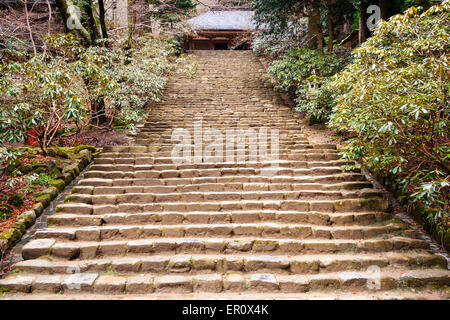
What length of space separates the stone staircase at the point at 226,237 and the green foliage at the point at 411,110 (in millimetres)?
921

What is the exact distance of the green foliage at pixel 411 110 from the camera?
12.1 feet

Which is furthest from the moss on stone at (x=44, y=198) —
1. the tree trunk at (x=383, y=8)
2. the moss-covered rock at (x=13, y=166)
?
the tree trunk at (x=383, y=8)

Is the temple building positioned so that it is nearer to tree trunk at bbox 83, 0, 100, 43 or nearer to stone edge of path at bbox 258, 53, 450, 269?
tree trunk at bbox 83, 0, 100, 43

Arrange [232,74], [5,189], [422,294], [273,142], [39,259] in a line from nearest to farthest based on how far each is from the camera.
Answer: [422,294] < [39,259] < [5,189] < [273,142] < [232,74]

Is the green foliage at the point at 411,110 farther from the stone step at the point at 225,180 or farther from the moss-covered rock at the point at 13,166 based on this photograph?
the moss-covered rock at the point at 13,166

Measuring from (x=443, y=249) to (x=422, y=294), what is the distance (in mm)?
1093

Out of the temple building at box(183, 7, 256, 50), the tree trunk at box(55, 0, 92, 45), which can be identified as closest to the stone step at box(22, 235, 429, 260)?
the tree trunk at box(55, 0, 92, 45)

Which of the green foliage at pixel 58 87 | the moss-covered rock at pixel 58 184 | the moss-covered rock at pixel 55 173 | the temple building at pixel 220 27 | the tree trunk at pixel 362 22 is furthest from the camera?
the temple building at pixel 220 27

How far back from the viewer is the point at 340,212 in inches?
191

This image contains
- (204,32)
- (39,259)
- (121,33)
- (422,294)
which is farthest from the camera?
(204,32)

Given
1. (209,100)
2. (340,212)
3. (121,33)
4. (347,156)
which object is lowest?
(340,212)

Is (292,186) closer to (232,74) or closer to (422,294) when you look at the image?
(422,294)

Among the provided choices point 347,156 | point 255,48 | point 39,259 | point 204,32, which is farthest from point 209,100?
point 204,32

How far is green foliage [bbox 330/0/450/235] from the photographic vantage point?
3700 mm
